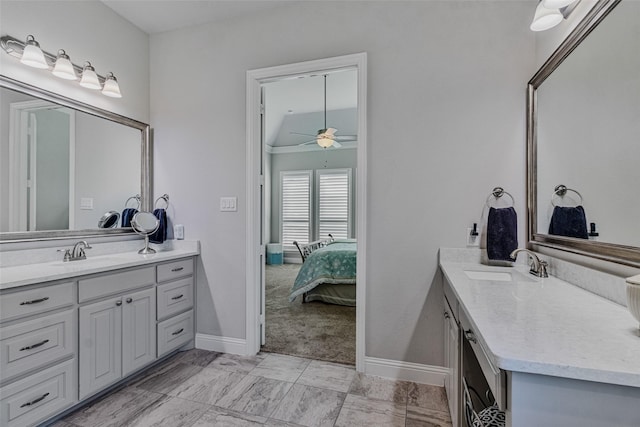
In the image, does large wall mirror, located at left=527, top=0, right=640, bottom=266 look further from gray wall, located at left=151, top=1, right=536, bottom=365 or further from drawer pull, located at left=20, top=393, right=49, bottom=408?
drawer pull, located at left=20, top=393, right=49, bottom=408

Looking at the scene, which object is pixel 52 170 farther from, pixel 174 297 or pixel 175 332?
pixel 175 332

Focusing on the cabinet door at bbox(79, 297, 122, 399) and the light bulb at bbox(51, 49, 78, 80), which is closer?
the cabinet door at bbox(79, 297, 122, 399)

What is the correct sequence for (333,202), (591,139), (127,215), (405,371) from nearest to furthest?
(591,139), (405,371), (127,215), (333,202)

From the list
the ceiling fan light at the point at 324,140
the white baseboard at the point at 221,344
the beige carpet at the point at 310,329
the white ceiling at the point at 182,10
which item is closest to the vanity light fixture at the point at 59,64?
the white ceiling at the point at 182,10

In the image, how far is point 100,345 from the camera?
70.4 inches

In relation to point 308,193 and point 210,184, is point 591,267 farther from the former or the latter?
point 308,193

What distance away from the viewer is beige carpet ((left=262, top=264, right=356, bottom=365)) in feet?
8.33

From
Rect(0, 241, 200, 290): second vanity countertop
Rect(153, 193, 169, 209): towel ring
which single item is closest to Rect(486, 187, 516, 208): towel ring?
Rect(0, 241, 200, 290): second vanity countertop

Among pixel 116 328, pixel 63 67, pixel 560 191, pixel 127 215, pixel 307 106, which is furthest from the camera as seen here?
pixel 307 106

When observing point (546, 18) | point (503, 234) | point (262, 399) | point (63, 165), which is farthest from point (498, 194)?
point (63, 165)

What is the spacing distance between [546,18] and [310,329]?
2.99m

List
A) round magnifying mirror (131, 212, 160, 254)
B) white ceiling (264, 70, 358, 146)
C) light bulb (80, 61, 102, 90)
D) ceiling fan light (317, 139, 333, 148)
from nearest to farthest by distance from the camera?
light bulb (80, 61, 102, 90), round magnifying mirror (131, 212, 160, 254), ceiling fan light (317, 139, 333, 148), white ceiling (264, 70, 358, 146)

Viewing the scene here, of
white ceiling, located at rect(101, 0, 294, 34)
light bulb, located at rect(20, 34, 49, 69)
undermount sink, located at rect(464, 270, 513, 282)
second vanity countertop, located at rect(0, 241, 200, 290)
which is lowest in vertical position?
undermount sink, located at rect(464, 270, 513, 282)

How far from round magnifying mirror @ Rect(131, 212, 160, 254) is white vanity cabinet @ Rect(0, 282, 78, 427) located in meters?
0.85
